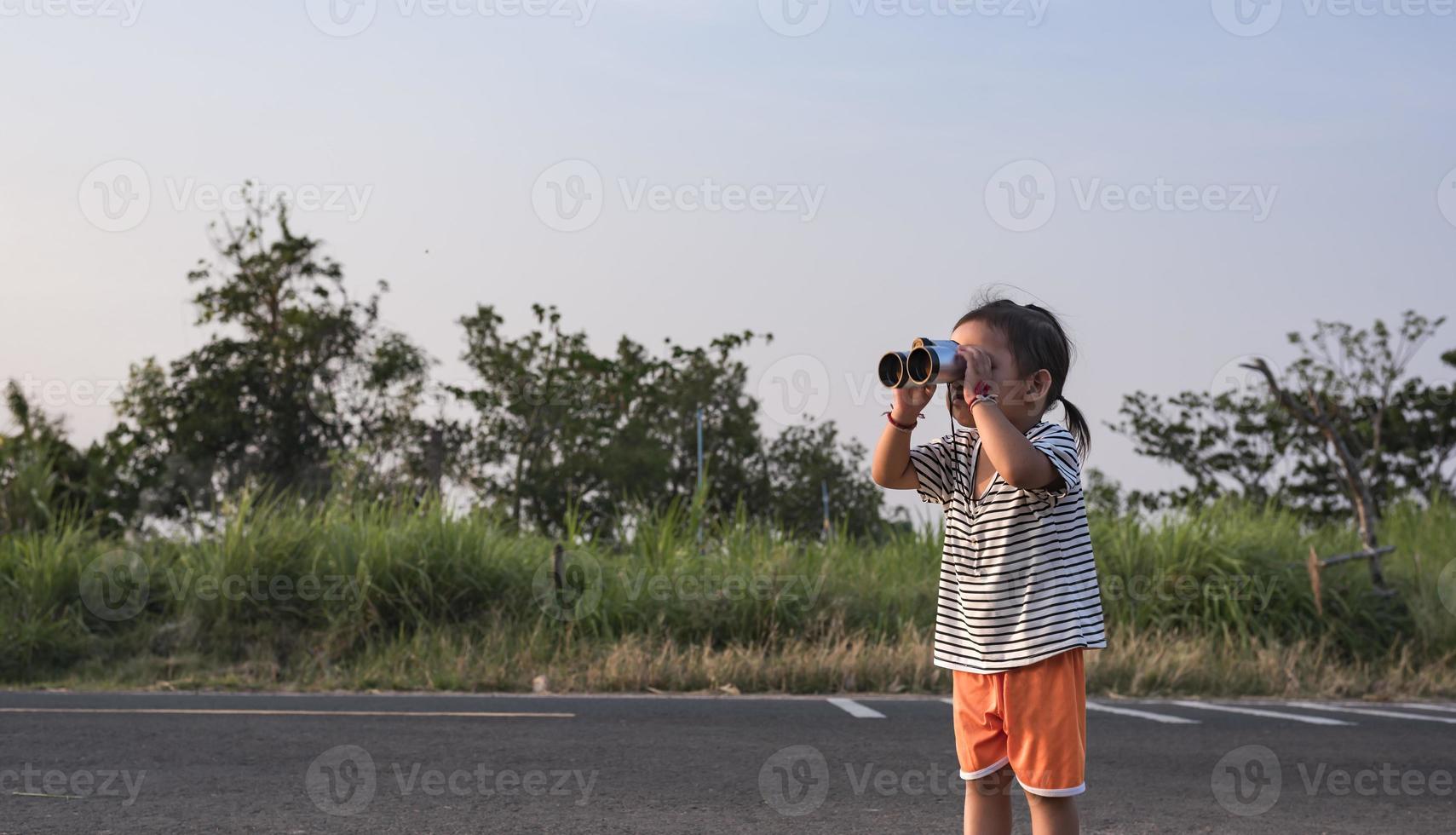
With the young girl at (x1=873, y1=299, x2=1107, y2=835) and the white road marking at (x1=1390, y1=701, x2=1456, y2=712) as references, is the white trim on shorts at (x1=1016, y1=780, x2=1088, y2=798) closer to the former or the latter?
the young girl at (x1=873, y1=299, x2=1107, y2=835)

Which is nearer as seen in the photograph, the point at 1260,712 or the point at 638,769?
the point at 638,769

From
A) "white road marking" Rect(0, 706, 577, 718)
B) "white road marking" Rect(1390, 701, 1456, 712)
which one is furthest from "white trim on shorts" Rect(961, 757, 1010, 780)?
"white road marking" Rect(1390, 701, 1456, 712)

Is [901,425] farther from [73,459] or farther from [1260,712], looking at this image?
[73,459]

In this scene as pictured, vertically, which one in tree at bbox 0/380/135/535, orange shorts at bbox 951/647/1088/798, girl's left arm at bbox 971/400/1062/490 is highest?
tree at bbox 0/380/135/535

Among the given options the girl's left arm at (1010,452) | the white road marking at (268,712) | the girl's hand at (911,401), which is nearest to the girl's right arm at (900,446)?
the girl's hand at (911,401)

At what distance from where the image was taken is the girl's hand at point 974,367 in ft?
10.6

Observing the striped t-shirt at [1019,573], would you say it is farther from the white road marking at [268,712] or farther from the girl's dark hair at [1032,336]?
the white road marking at [268,712]

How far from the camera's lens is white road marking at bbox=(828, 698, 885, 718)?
855 centimetres

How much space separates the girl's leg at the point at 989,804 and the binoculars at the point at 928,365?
3.03 feet

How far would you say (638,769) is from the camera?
6156mm

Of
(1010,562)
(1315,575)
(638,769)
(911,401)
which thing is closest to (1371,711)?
(1315,575)

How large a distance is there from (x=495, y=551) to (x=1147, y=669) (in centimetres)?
602

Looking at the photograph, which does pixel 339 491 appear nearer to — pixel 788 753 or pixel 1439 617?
pixel 788 753

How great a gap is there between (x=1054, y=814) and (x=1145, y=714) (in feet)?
19.8
